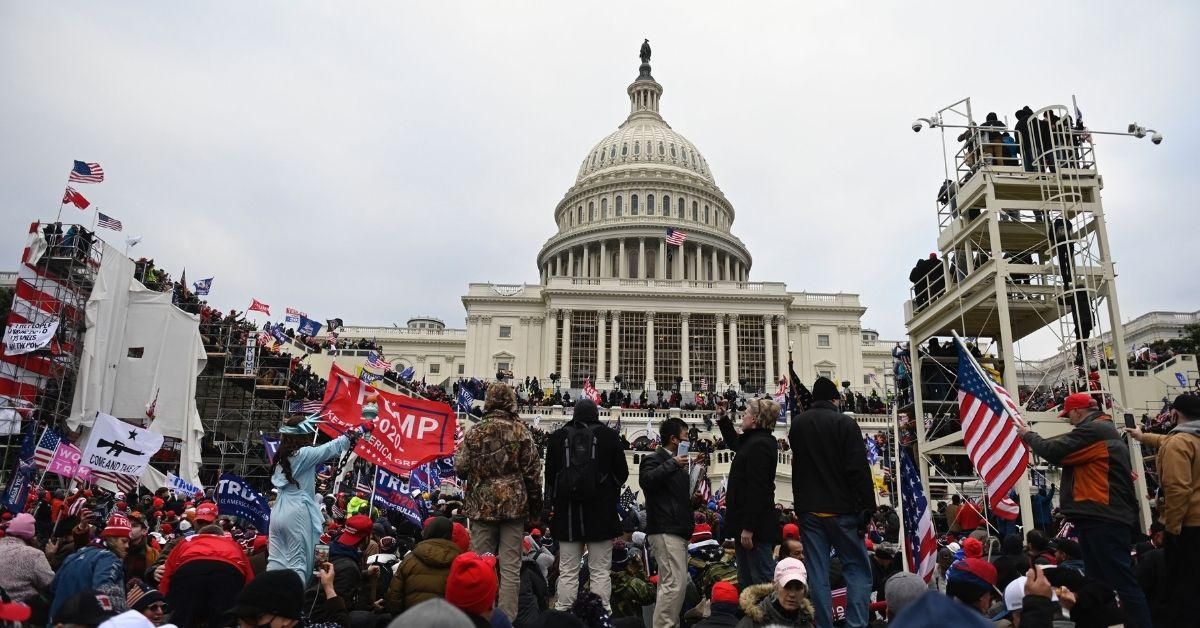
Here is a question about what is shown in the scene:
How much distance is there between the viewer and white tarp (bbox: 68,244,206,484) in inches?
1039

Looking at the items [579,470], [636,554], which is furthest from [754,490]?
[636,554]

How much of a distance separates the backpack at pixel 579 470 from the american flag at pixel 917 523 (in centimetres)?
432

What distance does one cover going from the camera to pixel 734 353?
6131cm

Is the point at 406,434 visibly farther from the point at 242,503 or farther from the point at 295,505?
the point at 295,505

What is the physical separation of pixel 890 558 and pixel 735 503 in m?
3.22

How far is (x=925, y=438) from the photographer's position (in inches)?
666

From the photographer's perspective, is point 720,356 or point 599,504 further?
point 720,356

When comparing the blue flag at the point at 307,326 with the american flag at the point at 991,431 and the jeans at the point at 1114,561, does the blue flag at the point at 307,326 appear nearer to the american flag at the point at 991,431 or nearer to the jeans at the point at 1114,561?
the american flag at the point at 991,431

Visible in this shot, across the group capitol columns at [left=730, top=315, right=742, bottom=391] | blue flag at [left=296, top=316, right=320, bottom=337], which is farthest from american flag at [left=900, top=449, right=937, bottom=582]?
capitol columns at [left=730, top=315, right=742, bottom=391]

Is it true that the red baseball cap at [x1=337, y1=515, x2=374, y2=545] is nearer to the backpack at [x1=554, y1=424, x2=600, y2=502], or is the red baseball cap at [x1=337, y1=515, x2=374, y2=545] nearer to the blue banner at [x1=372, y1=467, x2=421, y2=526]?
the backpack at [x1=554, y1=424, x2=600, y2=502]

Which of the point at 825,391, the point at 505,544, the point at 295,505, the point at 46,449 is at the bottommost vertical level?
the point at 505,544

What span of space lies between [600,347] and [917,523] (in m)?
50.1

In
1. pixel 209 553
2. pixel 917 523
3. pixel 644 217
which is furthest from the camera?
pixel 644 217

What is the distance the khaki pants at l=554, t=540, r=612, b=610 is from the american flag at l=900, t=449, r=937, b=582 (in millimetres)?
3986
